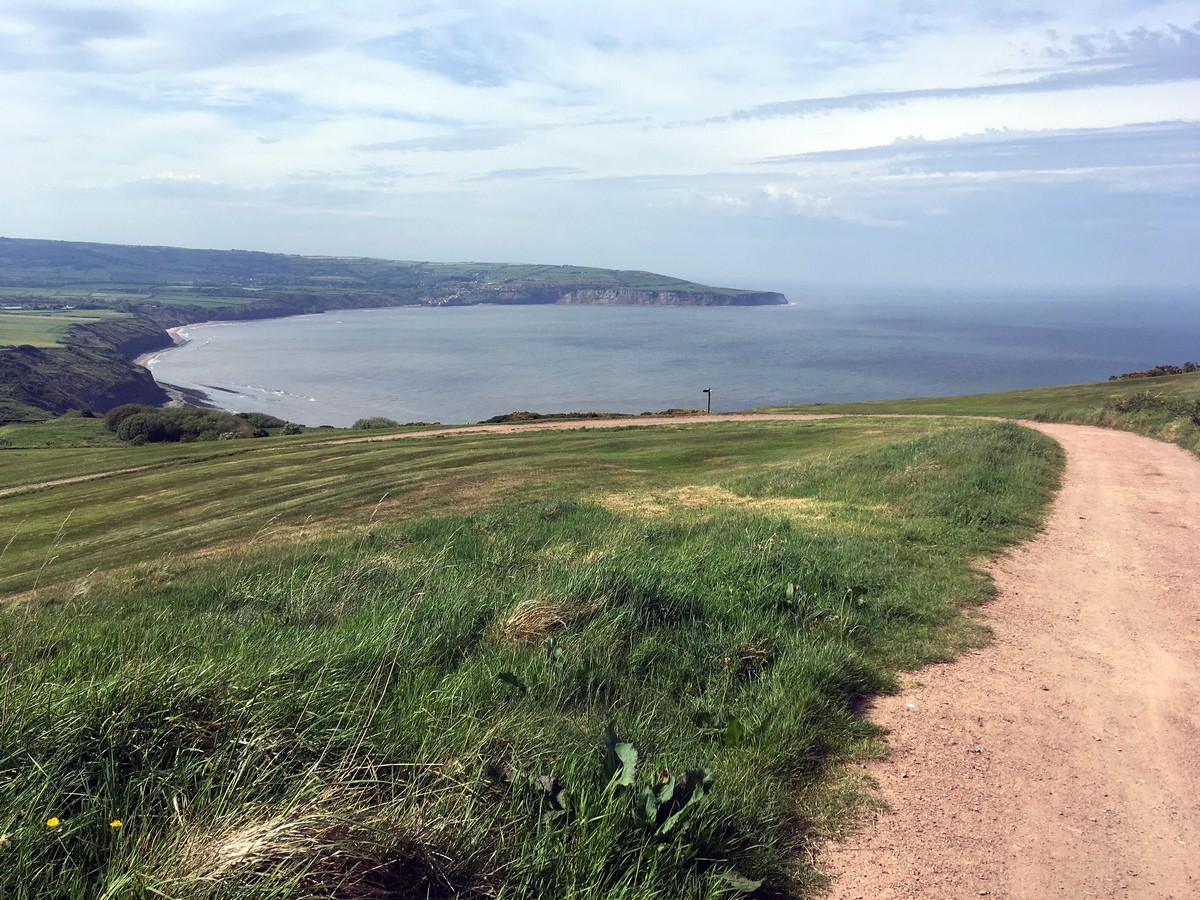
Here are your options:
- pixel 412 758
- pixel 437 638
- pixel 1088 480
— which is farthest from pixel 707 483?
pixel 412 758

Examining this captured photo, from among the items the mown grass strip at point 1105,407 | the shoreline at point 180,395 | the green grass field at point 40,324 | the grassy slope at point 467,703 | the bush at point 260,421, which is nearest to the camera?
the grassy slope at point 467,703

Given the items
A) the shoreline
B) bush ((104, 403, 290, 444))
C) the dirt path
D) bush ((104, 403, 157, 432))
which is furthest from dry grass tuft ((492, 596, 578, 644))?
the shoreline

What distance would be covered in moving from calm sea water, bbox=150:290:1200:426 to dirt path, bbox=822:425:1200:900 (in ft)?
241

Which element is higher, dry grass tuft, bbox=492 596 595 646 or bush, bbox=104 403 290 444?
dry grass tuft, bbox=492 596 595 646

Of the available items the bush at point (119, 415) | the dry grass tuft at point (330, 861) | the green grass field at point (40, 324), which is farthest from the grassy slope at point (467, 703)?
the green grass field at point (40, 324)

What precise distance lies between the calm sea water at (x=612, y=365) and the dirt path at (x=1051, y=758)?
7349cm

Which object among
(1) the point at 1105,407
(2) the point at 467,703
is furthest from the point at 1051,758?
(1) the point at 1105,407

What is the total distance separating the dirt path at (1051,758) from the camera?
382 cm

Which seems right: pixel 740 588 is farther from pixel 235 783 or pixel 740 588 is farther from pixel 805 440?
pixel 805 440

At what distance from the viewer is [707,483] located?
60.8ft

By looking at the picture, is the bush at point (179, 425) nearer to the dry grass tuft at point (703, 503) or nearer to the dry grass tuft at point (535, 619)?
the dry grass tuft at point (703, 503)

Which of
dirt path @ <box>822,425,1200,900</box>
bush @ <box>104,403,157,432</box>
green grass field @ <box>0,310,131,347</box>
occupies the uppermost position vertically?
dirt path @ <box>822,425,1200,900</box>

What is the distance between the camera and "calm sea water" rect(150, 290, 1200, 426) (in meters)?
92.9

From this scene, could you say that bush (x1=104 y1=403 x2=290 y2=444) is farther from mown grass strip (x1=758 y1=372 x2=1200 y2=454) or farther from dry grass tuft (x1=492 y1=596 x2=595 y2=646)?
dry grass tuft (x1=492 y1=596 x2=595 y2=646)
